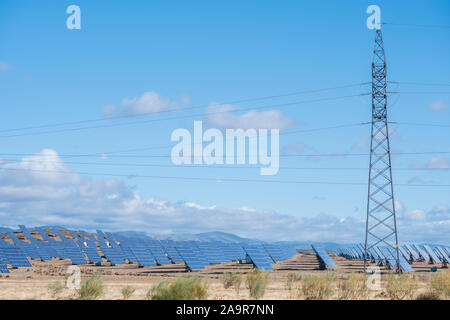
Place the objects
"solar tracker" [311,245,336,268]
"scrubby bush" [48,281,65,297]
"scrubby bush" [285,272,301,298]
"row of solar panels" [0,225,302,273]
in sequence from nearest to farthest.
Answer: "scrubby bush" [48,281,65,297] → "scrubby bush" [285,272,301,298] → "row of solar panels" [0,225,302,273] → "solar tracker" [311,245,336,268]

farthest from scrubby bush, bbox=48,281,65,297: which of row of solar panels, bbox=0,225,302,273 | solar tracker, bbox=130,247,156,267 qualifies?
solar tracker, bbox=130,247,156,267

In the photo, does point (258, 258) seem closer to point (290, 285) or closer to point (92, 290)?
point (290, 285)

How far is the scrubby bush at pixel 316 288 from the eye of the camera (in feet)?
81.8

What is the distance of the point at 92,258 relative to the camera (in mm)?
60688

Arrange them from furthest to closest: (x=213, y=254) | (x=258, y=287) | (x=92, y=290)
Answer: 1. (x=213, y=254)
2. (x=258, y=287)
3. (x=92, y=290)

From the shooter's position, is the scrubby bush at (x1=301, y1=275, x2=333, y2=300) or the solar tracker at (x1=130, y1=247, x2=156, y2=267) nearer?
the scrubby bush at (x1=301, y1=275, x2=333, y2=300)

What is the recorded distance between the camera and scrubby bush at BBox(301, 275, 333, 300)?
24.9 meters

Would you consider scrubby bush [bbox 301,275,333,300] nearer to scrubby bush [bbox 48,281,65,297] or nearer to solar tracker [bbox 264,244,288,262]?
scrubby bush [bbox 48,281,65,297]

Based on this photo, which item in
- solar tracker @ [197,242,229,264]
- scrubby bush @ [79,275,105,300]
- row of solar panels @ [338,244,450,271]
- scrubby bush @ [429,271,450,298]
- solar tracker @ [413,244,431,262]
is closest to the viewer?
scrubby bush @ [79,275,105,300]

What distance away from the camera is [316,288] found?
982 inches

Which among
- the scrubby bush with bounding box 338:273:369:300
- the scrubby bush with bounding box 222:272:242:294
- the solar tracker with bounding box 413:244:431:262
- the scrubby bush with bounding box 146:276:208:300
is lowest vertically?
the solar tracker with bounding box 413:244:431:262

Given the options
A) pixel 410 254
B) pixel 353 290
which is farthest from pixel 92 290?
pixel 410 254

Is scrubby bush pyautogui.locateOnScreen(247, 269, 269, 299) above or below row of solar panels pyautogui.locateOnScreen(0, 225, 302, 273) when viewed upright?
above
